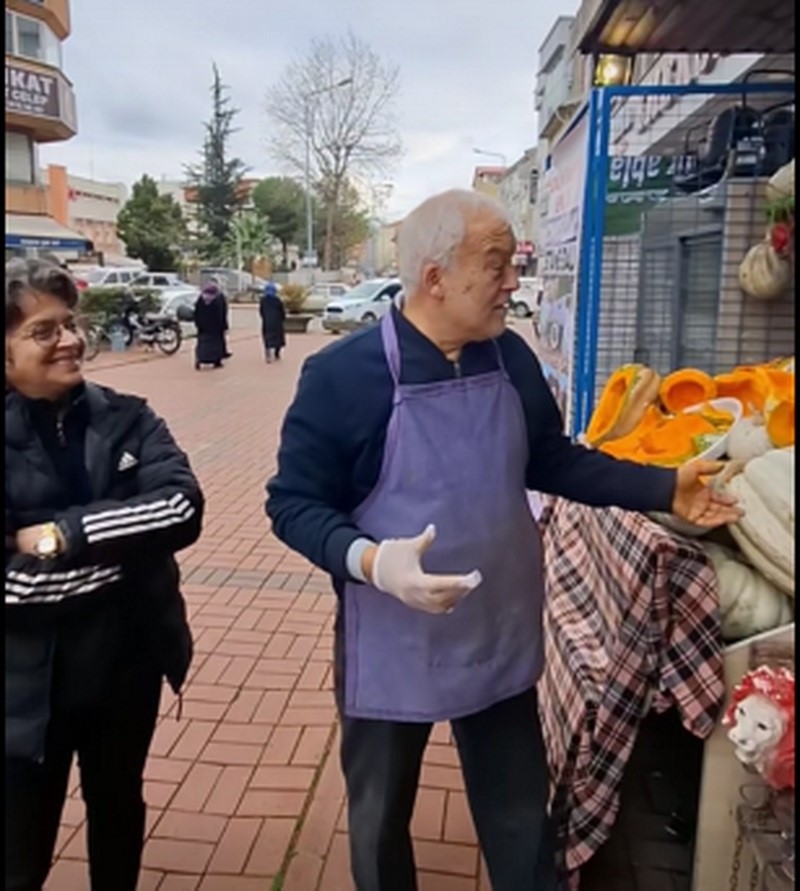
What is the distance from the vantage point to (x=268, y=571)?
15.5 ft

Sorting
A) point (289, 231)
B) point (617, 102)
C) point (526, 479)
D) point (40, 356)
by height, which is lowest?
point (526, 479)

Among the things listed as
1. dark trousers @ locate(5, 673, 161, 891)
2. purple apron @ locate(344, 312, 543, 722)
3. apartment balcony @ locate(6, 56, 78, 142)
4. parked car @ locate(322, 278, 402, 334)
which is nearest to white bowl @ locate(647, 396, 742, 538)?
purple apron @ locate(344, 312, 543, 722)

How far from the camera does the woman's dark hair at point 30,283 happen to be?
160cm

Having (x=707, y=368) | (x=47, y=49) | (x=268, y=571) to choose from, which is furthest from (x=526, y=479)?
(x=47, y=49)

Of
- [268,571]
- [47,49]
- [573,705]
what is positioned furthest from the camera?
[47,49]

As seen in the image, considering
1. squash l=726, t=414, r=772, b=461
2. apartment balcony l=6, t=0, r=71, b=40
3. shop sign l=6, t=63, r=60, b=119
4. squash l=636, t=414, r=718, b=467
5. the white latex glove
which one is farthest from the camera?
apartment balcony l=6, t=0, r=71, b=40

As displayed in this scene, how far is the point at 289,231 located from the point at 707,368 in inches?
2115

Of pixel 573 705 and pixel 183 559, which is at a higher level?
pixel 573 705

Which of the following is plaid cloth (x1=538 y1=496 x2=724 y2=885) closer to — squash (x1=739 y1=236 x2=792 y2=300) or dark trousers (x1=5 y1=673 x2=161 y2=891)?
dark trousers (x1=5 y1=673 x2=161 y2=891)

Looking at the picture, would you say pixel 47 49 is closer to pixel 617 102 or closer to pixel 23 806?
pixel 617 102

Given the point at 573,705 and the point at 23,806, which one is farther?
the point at 573,705

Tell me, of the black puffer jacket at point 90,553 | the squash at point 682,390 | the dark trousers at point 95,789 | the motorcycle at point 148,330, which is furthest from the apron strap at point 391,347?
the motorcycle at point 148,330

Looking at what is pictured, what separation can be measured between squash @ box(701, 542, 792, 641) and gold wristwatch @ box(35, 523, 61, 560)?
1460 millimetres

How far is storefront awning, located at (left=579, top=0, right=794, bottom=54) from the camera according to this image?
3.43 meters
